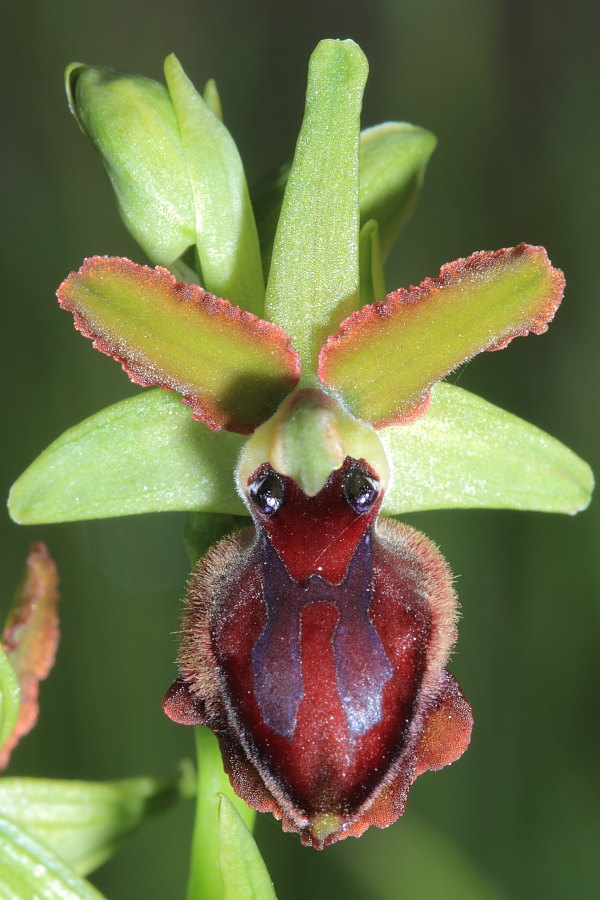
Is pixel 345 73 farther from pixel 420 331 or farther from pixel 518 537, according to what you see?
pixel 518 537

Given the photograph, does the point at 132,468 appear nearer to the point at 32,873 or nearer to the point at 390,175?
the point at 32,873

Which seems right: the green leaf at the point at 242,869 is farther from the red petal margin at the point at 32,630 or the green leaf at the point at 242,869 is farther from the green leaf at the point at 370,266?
the green leaf at the point at 370,266

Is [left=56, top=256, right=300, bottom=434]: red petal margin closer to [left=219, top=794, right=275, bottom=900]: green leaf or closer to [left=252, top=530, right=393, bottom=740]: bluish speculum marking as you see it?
[left=252, top=530, right=393, bottom=740]: bluish speculum marking

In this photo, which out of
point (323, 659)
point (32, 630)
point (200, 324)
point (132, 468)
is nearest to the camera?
point (323, 659)

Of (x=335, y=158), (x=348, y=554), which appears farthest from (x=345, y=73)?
(x=348, y=554)

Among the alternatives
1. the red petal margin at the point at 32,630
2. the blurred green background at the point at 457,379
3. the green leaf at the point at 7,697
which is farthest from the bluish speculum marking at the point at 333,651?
the blurred green background at the point at 457,379

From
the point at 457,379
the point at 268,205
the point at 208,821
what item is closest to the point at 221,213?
the point at 268,205
